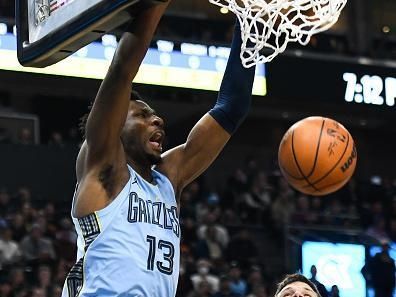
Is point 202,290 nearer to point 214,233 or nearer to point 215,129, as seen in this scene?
point 214,233

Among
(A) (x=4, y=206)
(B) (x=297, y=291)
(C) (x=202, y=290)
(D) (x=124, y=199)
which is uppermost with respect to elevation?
(D) (x=124, y=199)

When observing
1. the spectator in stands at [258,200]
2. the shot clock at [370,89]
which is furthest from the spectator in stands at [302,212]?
the shot clock at [370,89]

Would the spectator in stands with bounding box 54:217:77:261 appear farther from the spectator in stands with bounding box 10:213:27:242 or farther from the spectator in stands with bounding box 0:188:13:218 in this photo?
the spectator in stands with bounding box 0:188:13:218

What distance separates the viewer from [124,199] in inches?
141

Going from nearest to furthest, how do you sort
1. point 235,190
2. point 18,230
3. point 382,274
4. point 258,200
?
1. point 18,230
2. point 382,274
3. point 258,200
4. point 235,190

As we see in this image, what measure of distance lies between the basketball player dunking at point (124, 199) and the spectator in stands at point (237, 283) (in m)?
7.34

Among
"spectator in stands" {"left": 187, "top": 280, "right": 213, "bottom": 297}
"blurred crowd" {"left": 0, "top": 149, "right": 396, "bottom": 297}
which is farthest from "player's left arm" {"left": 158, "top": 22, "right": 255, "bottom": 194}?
"spectator in stands" {"left": 187, "top": 280, "right": 213, "bottom": 297}

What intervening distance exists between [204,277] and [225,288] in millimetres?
363

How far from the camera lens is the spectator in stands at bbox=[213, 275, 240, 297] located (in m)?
10.5

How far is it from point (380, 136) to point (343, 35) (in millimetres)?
2570

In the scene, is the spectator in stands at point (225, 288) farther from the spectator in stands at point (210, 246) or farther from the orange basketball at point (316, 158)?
the orange basketball at point (316, 158)

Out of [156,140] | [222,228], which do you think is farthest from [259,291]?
[156,140]

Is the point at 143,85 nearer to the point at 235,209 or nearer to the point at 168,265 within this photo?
the point at 235,209

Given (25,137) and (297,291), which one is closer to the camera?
(297,291)
